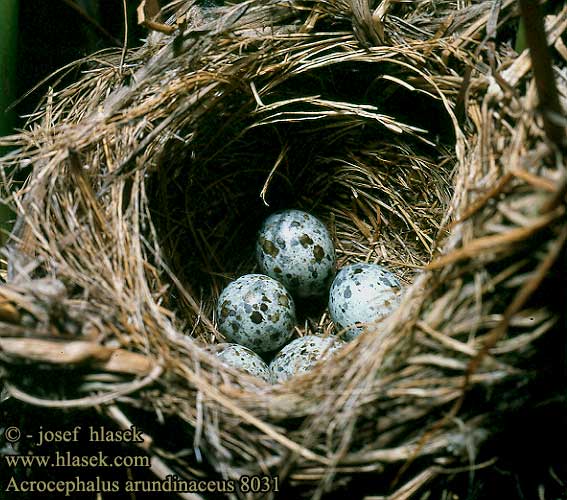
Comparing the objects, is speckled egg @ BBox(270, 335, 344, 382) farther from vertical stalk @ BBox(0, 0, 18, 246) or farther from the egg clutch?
vertical stalk @ BBox(0, 0, 18, 246)

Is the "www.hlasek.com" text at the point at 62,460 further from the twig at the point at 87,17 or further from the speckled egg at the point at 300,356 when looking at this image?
the twig at the point at 87,17

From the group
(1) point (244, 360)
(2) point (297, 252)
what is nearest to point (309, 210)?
(2) point (297, 252)

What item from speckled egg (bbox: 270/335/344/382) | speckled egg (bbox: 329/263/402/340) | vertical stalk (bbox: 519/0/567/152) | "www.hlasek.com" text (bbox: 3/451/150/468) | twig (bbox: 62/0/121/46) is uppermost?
twig (bbox: 62/0/121/46)

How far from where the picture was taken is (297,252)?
1.35 m

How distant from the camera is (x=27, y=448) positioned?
1.05 meters

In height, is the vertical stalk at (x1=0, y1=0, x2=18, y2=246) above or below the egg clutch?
above

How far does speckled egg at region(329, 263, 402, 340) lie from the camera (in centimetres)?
123

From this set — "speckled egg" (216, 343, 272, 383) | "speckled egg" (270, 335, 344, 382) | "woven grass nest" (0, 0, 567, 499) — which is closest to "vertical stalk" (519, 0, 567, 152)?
"woven grass nest" (0, 0, 567, 499)

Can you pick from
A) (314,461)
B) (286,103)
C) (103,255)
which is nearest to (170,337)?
(103,255)

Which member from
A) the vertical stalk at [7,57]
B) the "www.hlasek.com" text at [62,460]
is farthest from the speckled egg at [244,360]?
the vertical stalk at [7,57]

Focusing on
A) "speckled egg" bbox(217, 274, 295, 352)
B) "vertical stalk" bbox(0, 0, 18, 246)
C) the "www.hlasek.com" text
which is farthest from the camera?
"speckled egg" bbox(217, 274, 295, 352)

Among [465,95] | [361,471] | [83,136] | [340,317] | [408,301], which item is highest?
[83,136]

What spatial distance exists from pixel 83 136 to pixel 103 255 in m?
0.24

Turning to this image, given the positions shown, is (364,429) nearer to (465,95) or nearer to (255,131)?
(465,95)
